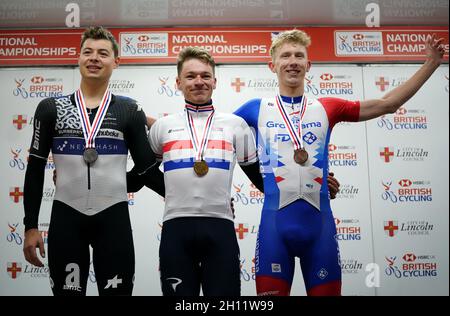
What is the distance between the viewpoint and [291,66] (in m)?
2.27

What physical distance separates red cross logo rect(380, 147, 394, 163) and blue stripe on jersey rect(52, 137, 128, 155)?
11.1 feet

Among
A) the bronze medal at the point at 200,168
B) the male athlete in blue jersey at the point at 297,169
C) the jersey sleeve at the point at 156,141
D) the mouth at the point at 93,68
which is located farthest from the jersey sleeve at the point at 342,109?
the mouth at the point at 93,68

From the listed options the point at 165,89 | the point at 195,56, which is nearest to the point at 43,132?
the point at 195,56

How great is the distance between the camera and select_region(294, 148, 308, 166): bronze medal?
2.10 meters

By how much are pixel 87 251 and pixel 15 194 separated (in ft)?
9.62

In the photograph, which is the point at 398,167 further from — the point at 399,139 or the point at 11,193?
the point at 11,193

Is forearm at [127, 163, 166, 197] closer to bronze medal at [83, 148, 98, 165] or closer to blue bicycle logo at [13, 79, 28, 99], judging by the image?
bronze medal at [83, 148, 98, 165]

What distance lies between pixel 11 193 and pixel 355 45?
4.04 m

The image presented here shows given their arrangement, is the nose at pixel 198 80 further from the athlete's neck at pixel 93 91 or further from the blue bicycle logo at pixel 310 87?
the blue bicycle logo at pixel 310 87

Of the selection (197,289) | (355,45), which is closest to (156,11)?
(355,45)

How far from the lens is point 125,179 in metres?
2.01

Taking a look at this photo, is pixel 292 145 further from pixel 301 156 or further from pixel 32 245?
pixel 32 245

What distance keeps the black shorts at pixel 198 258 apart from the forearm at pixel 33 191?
0.62 metres

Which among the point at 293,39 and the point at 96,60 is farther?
the point at 293,39
